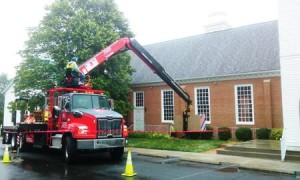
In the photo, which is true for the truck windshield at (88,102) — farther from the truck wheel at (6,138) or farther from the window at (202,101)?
the window at (202,101)

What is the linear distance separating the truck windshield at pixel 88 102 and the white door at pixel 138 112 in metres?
14.8

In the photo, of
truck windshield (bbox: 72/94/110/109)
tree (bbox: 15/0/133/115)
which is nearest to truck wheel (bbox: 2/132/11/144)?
tree (bbox: 15/0/133/115)

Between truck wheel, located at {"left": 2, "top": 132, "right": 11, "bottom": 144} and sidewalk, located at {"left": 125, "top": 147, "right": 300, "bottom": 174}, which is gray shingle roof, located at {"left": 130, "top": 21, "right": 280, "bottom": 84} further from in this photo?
truck wheel, located at {"left": 2, "top": 132, "right": 11, "bottom": 144}

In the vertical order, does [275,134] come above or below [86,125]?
below

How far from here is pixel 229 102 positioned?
24.2 meters

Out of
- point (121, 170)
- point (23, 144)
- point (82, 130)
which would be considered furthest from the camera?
point (23, 144)

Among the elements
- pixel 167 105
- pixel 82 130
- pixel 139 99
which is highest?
pixel 139 99

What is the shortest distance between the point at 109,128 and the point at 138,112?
1659cm

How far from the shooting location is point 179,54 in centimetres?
3025

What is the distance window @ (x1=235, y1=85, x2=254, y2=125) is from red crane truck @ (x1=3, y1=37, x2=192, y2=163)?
10248 millimetres

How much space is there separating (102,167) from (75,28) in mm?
12955

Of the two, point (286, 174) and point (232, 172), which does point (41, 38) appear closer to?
point (232, 172)

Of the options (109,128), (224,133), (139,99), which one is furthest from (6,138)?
(224,133)

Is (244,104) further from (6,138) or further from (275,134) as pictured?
(6,138)
